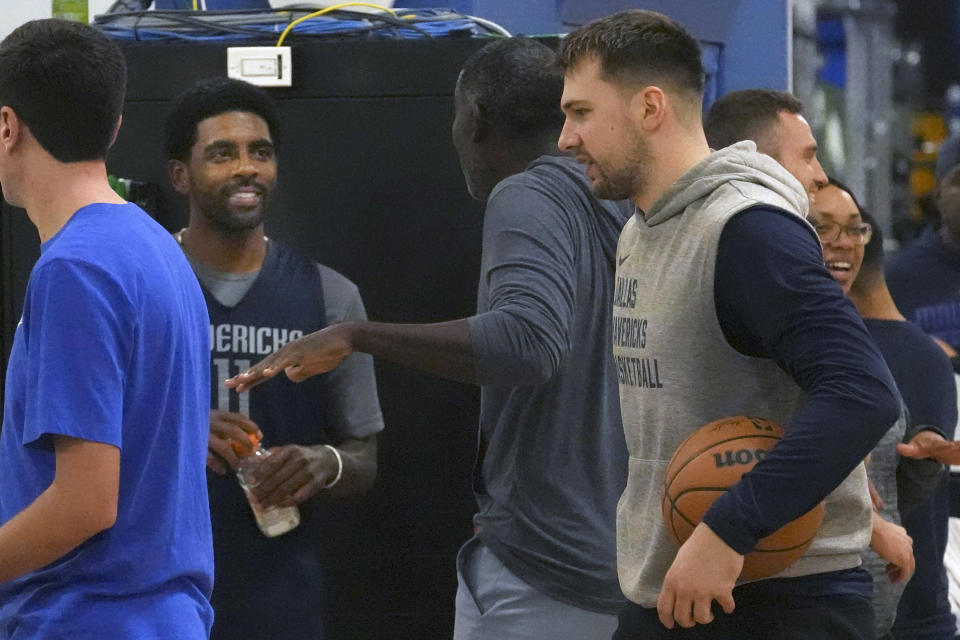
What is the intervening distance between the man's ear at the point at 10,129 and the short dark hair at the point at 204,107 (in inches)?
52.1

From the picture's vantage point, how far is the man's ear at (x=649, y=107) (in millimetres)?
2098

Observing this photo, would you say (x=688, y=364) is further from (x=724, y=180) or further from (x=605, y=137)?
(x=605, y=137)

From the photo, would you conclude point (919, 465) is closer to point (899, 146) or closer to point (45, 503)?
point (45, 503)

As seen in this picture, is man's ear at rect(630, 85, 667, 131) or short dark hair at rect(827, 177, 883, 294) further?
short dark hair at rect(827, 177, 883, 294)

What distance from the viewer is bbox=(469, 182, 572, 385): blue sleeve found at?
2289mm

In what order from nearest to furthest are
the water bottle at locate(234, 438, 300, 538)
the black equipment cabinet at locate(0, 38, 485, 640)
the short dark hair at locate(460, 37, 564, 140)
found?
the short dark hair at locate(460, 37, 564, 140) → the water bottle at locate(234, 438, 300, 538) → the black equipment cabinet at locate(0, 38, 485, 640)

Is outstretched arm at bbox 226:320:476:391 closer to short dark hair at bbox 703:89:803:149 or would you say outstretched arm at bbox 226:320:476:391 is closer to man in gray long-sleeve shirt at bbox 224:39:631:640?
man in gray long-sleeve shirt at bbox 224:39:631:640

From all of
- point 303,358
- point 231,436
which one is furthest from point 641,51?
point 231,436

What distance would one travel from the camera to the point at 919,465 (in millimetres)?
2932

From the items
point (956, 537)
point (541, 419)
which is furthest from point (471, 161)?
point (956, 537)

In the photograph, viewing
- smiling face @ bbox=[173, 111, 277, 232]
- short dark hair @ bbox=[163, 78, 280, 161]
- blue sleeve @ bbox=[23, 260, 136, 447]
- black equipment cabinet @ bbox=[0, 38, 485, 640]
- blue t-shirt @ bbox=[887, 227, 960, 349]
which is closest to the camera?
blue sleeve @ bbox=[23, 260, 136, 447]

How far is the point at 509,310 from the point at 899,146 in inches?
271

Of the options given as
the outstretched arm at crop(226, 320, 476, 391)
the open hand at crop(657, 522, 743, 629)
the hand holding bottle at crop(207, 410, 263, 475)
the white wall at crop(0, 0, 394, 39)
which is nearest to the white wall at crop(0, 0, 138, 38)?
the white wall at crop(0, 0, 394, 39)

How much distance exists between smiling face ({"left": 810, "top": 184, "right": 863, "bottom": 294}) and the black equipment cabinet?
2.87ft
